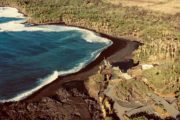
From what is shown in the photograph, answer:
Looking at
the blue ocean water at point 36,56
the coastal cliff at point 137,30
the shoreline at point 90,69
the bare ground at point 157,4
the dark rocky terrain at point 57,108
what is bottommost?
the dark rocky terrain at point 57,108

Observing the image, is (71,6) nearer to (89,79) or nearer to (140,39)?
(140,39)

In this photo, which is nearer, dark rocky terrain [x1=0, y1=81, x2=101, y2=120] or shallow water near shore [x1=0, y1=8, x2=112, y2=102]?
dark rocky terrain [x1=0, y1=81, x2=101, y2=120]

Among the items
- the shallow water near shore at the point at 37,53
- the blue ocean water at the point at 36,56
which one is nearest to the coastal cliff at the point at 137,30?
the shallow water near shore at the point at 37,53

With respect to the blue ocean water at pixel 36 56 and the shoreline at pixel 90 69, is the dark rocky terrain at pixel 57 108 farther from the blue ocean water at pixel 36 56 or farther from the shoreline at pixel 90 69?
the blue ocean water at pixel 36 56

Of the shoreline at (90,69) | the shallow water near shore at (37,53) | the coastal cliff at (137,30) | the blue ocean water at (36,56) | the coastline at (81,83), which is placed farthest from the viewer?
the blue ocean water at (36,56)

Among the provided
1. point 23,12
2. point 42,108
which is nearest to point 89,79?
point 42,108

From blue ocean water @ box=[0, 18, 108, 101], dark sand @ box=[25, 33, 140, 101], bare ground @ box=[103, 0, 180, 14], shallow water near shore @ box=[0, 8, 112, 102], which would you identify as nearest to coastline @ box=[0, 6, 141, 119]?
dark sand @ box=[25, 33, 140, 101]

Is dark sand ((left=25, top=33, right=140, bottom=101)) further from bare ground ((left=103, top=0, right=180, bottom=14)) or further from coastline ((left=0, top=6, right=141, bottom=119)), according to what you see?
bare ground ((left=103, top=0, right=180, bottom=14))

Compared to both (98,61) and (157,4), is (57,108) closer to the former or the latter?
(98,61)
